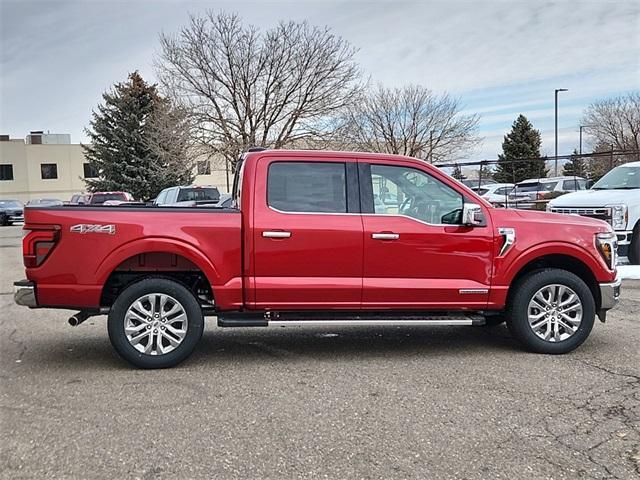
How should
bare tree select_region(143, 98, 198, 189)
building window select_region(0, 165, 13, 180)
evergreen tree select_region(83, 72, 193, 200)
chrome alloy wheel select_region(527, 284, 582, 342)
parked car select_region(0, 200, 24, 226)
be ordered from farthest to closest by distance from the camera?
building window select_region(0, 165, 13, 180), evergreen tree select_region(83, 72, 193, 200), parked car select_region(0, 200, 24, 226), bare tree select_region(143, 98, 198, 189), chrome alloy wheel select_region(527, 284, 582, 342)

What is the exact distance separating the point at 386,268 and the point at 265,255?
1.11m

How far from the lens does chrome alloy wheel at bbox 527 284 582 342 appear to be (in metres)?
5.72

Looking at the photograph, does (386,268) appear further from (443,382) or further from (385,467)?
(385,467)

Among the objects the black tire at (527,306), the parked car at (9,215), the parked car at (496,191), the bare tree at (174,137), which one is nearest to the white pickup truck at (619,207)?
the black tire at (527,306)

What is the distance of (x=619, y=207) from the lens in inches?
432

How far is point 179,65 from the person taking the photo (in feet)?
92.4

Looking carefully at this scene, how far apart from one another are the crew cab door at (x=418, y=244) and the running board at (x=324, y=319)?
11 centimetres

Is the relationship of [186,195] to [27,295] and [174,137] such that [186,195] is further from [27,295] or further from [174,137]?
[27,295]

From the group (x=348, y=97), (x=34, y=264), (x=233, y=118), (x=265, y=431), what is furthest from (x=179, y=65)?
(x=265, y=431)

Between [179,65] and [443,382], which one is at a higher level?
[179,65]

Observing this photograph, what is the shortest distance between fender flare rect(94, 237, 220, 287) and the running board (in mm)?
596

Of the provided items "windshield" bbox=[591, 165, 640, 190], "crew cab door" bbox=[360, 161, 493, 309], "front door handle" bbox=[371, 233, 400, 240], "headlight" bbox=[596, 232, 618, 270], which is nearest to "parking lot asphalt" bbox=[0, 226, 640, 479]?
"crew cab door" bbox=[360, 161, 493, 309]

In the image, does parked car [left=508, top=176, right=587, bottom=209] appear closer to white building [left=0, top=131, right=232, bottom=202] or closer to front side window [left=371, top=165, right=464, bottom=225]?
front side window [left=371, top=165, right=464, bottom=225]

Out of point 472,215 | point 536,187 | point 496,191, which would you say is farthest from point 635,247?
point 536,187
